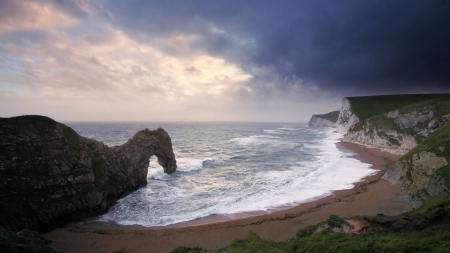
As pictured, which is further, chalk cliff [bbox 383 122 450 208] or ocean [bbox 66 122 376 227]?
ocean [bbox 66 122 376 227]

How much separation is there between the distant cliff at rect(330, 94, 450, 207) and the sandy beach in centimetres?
357

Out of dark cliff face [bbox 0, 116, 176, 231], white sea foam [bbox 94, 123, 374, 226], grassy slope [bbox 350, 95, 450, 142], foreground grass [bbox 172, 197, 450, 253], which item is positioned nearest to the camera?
foreground grass [bbox 172, 197, 450, 253]

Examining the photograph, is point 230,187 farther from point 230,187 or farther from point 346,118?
point 346,118

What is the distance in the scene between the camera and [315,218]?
20.7m

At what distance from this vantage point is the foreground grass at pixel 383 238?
9643 millimetres

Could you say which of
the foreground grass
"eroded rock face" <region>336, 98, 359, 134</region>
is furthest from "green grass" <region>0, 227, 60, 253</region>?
"eroded rock face" <region>336, 98, 359, 134</region>

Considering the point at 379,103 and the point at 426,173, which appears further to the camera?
the point at 379,103

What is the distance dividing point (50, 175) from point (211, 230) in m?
17.9

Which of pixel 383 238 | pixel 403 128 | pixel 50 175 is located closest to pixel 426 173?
pixel 383 238

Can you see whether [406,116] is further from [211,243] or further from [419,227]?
[211,243]

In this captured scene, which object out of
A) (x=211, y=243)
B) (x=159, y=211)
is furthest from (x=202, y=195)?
(x=211, y=243)

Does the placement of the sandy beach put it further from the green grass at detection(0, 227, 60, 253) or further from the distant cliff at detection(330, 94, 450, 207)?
the green grass at detection(0, 227, 60, 253)

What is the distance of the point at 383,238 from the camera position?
36.4 feet

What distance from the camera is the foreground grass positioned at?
9.64 meters
